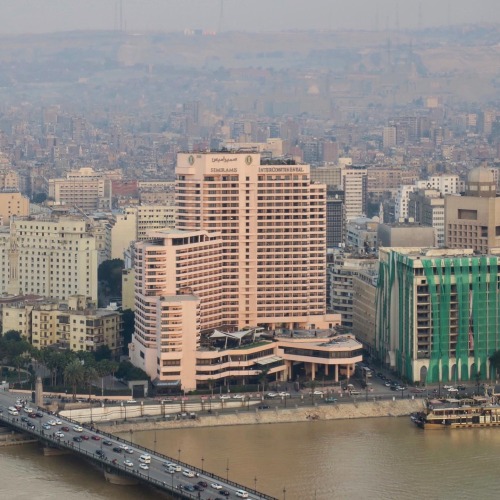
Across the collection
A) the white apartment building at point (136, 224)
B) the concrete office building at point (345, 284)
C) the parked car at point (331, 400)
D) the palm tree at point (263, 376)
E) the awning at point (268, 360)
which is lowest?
the parked car at point (331, 400)

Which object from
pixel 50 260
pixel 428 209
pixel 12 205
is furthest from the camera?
pixel 12 205

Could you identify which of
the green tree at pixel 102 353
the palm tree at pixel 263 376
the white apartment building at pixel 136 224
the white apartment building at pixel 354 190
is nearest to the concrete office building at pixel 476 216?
the palm tree at pixel 263 376

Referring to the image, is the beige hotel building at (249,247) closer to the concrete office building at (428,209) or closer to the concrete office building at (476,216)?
the concrete office building at (476,216)

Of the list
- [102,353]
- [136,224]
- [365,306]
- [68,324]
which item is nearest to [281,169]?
[365,306]

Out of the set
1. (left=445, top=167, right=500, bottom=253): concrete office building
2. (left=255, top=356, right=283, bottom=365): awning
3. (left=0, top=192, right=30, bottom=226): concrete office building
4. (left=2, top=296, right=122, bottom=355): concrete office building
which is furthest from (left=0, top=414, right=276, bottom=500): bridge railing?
(left=0, top=192, right=30, bottom=226): concrete office building

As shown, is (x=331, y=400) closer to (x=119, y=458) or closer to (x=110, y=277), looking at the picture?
(x=119, y=458)

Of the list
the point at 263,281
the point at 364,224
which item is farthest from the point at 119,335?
the point at 364,224
